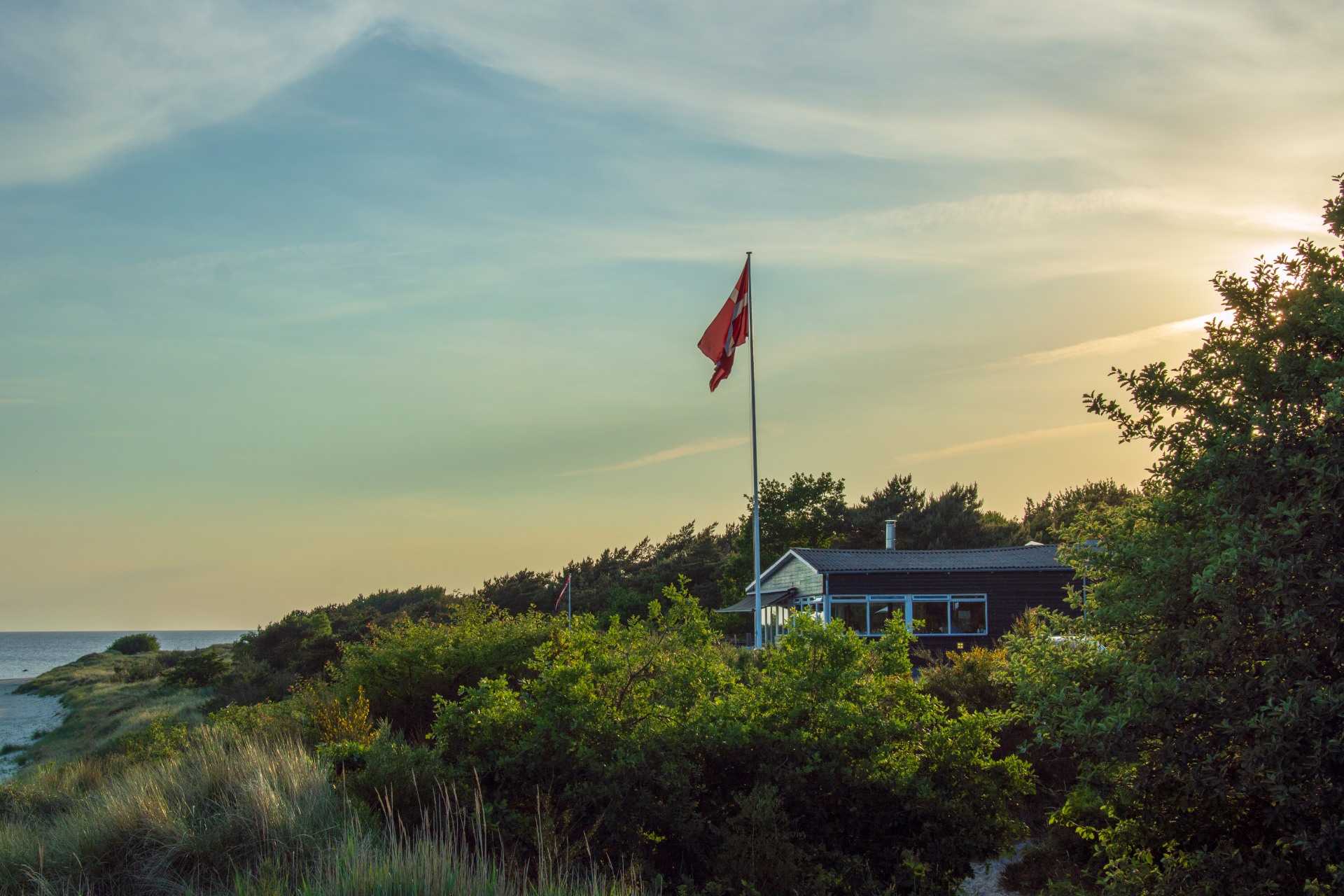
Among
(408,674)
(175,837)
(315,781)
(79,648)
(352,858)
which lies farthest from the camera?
(79,648)

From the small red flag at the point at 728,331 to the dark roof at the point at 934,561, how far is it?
14.7m

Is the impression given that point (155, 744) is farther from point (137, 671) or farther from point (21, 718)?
point (137, 671)

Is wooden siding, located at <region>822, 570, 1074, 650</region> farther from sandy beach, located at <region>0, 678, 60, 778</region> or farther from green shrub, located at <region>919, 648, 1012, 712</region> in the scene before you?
sandy beach, located at <region>0, 678, 60, 778</region>

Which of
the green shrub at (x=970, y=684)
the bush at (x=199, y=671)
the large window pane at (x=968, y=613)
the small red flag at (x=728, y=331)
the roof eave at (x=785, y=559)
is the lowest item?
the bush at (x=199, y=671)

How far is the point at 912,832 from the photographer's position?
823 centimetres

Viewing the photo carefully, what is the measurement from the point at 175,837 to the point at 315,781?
1451 millimetres

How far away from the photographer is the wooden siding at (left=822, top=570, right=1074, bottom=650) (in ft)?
114

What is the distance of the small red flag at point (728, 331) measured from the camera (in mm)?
22062

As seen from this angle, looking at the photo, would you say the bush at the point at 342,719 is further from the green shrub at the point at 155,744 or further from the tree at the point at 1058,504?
the tree at the point at 1058,504

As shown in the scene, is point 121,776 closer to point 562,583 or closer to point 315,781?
point 315,781

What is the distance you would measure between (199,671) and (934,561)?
3133 centimetres

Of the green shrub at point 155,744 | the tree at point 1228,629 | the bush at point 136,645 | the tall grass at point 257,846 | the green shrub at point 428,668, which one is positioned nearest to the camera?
Answer: the tree at point 1228,629

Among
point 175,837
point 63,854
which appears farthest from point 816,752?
point 63,854

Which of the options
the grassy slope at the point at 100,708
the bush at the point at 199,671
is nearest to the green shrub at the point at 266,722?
the grassy slope at the point at 100,708
